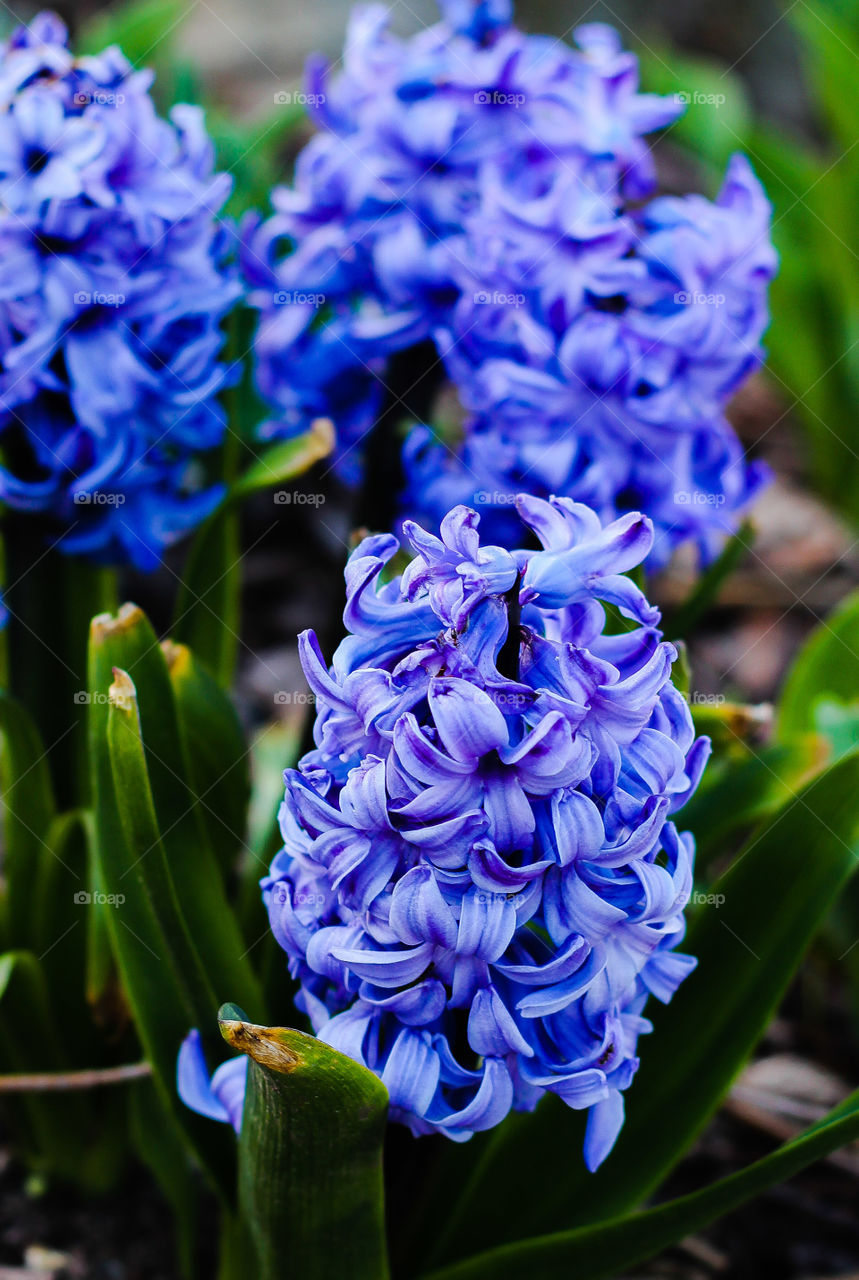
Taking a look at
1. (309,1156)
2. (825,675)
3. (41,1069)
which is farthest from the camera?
(825,675)

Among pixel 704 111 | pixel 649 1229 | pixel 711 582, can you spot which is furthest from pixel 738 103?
pixel 649 1229

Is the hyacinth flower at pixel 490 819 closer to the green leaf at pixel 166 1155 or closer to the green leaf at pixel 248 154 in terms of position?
the green leaf at pixel 166 1155

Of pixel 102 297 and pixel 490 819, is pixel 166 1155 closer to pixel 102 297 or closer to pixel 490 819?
pixel 490 819

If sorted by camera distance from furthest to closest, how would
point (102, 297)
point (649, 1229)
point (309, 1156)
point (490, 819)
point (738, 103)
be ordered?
point (738, 103), point (102, 297), point (649, 1229), point (309, 1156), point (490, 819)

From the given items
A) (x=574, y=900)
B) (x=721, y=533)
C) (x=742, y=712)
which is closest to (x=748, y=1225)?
(x=742, y=712)

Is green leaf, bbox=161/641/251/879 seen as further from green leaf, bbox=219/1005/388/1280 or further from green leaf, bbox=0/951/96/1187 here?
green leaf, bbox=219/1005/388/1280

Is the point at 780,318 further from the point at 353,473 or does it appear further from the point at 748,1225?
the point at 748,1225
